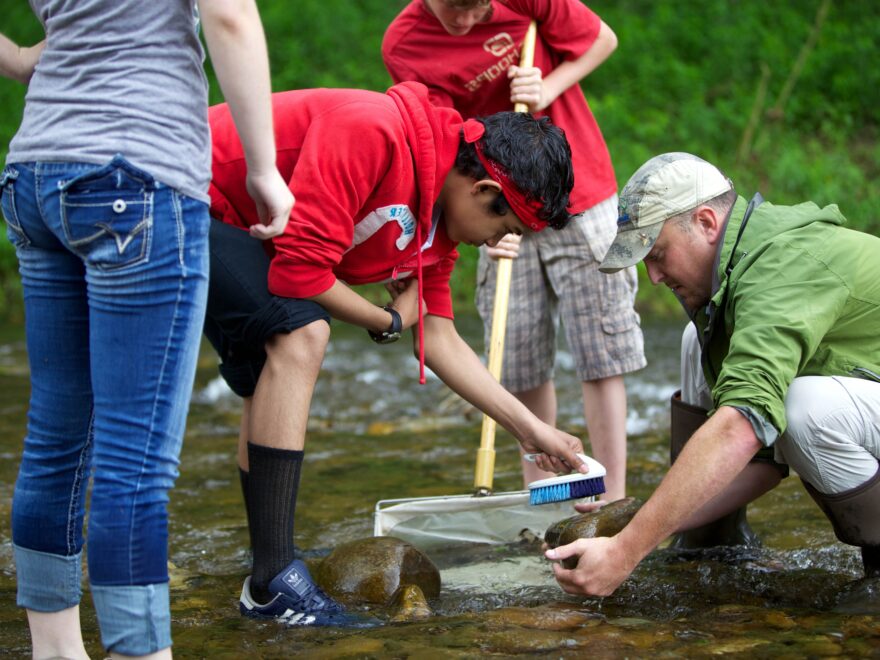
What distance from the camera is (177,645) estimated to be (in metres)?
2.51

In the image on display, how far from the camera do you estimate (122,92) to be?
6.24 feet

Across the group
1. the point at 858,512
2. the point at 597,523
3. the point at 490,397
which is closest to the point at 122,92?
the point at 490,397

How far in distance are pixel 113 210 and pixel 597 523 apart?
1753 millimetres

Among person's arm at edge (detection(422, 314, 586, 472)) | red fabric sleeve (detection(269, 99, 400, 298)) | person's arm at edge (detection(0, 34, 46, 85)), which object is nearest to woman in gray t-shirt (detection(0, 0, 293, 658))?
person's arm at edge (detection(0, 34, 46, 85))

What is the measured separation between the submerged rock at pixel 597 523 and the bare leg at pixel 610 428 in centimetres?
51

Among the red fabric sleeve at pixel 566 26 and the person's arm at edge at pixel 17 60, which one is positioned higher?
the red fabric sleeve at pixel 566 26

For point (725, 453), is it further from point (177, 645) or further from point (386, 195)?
point (177, 645)

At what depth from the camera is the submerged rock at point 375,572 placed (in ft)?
9.58

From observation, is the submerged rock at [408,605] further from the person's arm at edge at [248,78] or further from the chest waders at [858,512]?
the person's arm at edge at [248,78]

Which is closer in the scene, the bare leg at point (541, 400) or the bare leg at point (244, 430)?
the bare leg at point (244, 430)

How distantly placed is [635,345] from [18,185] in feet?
7.47

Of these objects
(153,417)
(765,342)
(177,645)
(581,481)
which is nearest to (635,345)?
(581,481)

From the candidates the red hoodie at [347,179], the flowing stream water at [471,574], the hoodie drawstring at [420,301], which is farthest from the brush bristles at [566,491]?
the red hoodie at [347,179]

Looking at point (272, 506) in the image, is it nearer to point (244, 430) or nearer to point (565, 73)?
point (244, 430)
